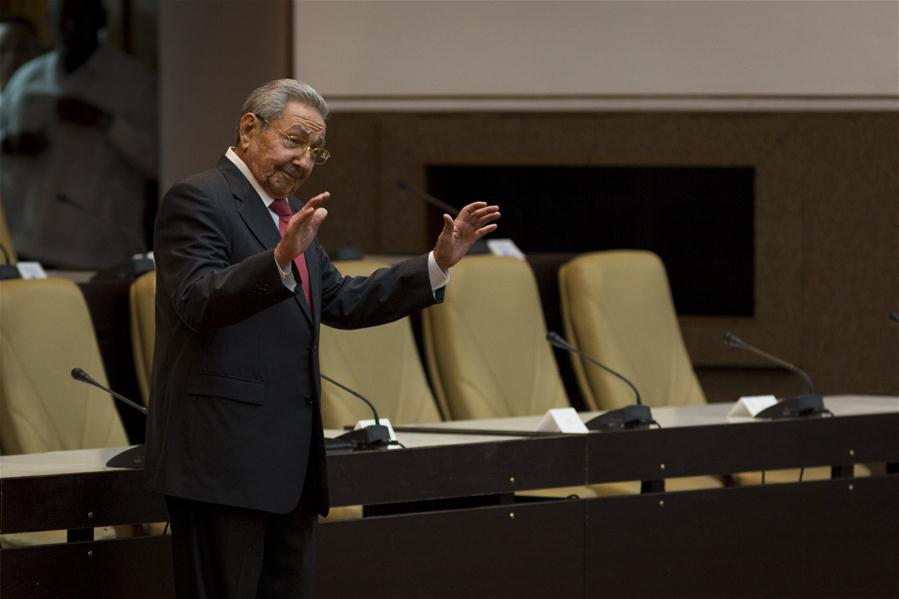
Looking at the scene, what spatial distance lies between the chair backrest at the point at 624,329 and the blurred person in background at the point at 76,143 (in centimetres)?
288

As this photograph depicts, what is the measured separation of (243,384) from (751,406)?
5.54 ft

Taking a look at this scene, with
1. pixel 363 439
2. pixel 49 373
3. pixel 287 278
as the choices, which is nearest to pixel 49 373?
pixel 49 373

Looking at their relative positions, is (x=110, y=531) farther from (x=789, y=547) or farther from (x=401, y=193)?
(x=401, y=193)

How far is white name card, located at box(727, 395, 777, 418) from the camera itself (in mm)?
3816

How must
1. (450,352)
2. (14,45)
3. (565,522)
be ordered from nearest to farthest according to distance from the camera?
(565,522) → (450,352) → (14,45)

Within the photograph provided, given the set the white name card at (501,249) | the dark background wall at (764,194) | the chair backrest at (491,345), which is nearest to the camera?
the chair backrest at (491,345)

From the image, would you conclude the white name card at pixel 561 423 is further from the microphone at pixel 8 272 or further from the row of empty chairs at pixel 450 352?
the microphone at pixel 8 272

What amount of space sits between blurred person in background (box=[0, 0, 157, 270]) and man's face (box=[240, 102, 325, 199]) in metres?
A: 4.43

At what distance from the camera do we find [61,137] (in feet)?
23.1

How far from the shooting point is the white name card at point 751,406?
12.5ft

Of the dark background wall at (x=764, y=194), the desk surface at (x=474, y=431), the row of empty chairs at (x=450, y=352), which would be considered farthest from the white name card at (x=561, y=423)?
the dark background wall at (x=764, y=194)

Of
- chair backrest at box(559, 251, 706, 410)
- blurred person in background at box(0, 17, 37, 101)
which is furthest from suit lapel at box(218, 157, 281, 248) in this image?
blurred person in background at box(0, 17, 37, 101)

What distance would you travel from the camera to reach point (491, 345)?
4359 mm

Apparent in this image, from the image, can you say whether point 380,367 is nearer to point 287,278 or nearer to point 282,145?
point 282,145
